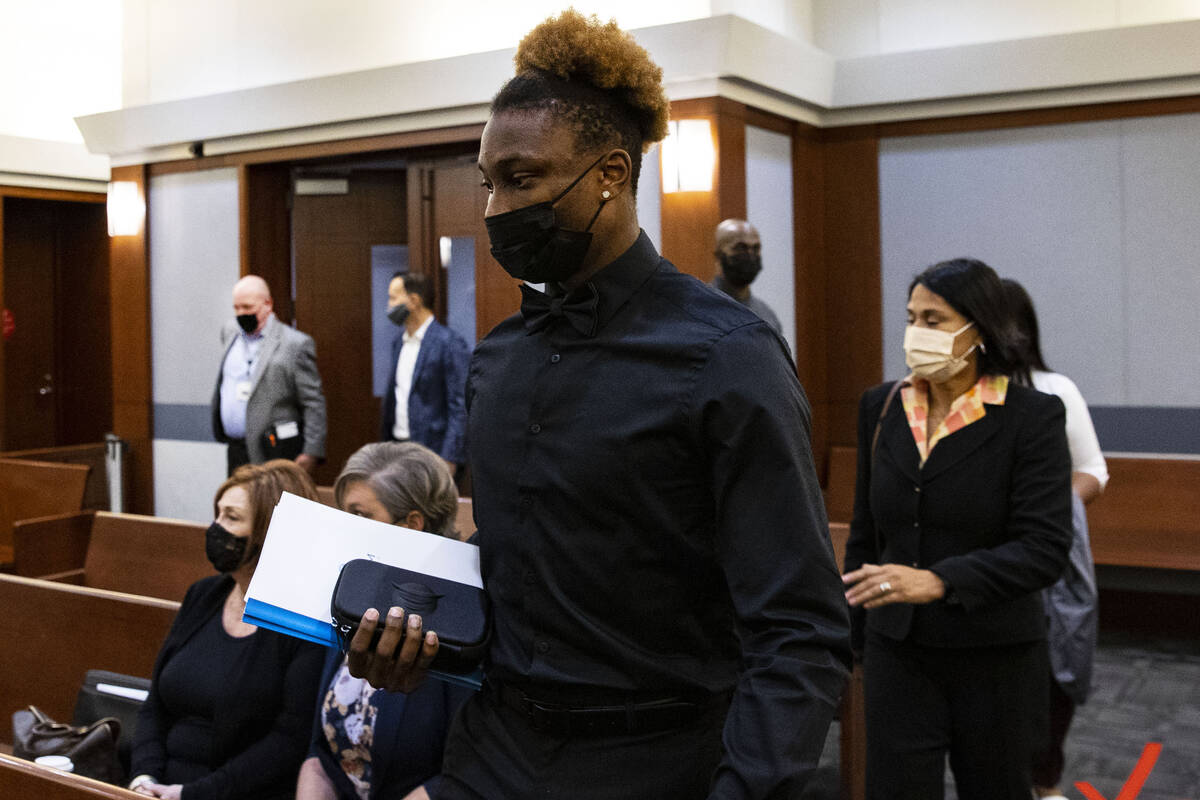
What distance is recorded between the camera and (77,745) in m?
2.80

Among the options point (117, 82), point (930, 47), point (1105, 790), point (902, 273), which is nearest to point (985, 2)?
point (930, 47)

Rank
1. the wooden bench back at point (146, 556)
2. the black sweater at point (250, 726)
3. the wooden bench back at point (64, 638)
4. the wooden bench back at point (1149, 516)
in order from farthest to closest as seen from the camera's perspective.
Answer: the wooden bench back at point (1149, 516) → the wooden bench back at point (146, 556) → the wooden bench back at point (64, 638) → the black sweater at point (250, 726)

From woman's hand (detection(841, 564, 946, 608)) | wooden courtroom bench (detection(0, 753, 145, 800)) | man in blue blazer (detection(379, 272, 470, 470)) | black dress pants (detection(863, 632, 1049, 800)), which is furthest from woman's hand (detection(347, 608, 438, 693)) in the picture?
man in blue blazer (detection(379, 272, 470, 470))

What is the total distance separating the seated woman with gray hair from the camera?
2.37 m

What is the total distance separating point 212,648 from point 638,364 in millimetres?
1924

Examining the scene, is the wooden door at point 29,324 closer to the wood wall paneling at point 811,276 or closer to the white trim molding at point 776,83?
the white trim molding at point 776,83

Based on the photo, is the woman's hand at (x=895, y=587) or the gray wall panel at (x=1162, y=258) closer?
the woman's hand at (x=895, y=587)

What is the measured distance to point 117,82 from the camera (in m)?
9.91

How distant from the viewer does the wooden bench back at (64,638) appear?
338 centimetres

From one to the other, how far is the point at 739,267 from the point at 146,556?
2.57 m

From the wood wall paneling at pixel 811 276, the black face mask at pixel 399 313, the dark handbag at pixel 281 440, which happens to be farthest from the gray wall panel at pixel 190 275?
the wood wall paneling at pixel 811 276

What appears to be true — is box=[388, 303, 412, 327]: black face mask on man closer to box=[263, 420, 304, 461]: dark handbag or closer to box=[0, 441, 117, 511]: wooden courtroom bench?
box=[263, 420, 304, 461]: dark handbag

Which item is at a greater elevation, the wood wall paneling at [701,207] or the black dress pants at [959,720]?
the wood wall paneling at [701,207]

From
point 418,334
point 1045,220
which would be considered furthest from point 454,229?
Answer: point 1045,220
